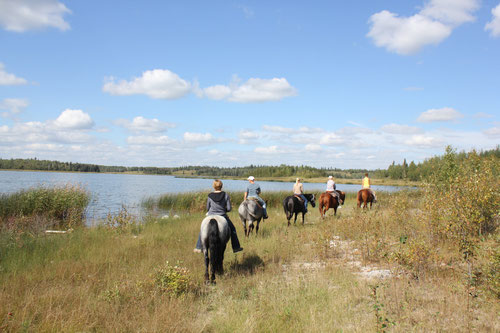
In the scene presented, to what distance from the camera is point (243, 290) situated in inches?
230

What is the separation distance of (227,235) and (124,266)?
2.89 m

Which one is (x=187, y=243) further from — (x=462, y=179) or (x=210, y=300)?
(x=462, y=179)

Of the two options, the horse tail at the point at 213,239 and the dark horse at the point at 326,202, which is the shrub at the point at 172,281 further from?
the dark horse at the point at 326,202

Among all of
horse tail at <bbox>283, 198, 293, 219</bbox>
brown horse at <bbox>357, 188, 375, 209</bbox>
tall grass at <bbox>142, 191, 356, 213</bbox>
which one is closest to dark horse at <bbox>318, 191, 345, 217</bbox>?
horse tail at <bbox>283, 198, 293, 219</bbox>

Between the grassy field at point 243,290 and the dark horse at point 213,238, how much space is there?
48cm

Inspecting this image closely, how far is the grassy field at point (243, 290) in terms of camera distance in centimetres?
426

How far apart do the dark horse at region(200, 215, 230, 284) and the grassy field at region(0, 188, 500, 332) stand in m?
0.48

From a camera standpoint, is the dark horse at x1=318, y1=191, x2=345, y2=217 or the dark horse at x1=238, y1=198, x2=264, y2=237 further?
the dark horse at x1=318, y1=191, x2=345, y2=217

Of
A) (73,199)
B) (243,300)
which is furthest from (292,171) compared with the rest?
(243,300)

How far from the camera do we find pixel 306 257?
8406mm

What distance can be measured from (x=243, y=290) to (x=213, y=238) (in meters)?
1.25

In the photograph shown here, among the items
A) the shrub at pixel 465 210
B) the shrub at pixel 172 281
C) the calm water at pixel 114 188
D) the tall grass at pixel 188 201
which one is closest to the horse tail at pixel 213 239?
the shrub at pixel 172 281

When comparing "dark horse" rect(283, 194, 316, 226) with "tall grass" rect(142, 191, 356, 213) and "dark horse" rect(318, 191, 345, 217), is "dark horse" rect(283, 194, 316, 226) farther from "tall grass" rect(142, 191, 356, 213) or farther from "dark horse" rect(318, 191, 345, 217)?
"tall grass" rect(142, 191, 356, 213)

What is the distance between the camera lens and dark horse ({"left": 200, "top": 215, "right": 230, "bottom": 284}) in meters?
6.36
